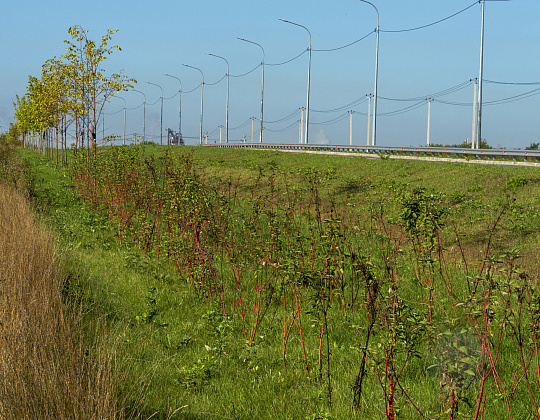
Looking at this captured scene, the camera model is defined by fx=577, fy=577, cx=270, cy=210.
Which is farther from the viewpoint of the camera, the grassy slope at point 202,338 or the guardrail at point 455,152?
the guardrail at point 455,152

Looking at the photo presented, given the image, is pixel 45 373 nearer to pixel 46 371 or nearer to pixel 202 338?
pixel 46 371

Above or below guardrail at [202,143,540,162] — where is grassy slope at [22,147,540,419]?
below

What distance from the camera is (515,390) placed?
5.11 meters

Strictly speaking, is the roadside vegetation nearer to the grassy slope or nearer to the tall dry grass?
the tall dry grass

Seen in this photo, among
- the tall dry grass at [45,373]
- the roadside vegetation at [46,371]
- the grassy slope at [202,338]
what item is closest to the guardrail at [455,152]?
the grassy slope at [202,338]

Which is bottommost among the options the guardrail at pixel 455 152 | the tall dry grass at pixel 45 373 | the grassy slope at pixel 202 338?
the grassy slope at pixel 202 338

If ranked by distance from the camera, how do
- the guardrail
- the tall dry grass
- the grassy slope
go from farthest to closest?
the guardrail < the grassy slope < the tall dry grass

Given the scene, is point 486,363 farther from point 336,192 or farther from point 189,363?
point 336,192

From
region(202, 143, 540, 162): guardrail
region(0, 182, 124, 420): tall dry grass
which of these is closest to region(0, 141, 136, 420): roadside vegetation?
region(0, 182, 124, 420): tall dry grass

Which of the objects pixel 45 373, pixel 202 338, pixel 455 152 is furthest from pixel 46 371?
pixel 455 152

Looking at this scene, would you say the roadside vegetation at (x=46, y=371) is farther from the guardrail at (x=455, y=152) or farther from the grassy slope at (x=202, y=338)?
the guardrail at (x=455, y=152)

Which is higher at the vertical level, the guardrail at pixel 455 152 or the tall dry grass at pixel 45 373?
the guardrail at pixel 455 152

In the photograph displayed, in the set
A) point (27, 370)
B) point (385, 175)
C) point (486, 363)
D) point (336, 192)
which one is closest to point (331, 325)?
point (486, 363)

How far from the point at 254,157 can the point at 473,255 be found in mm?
21374
